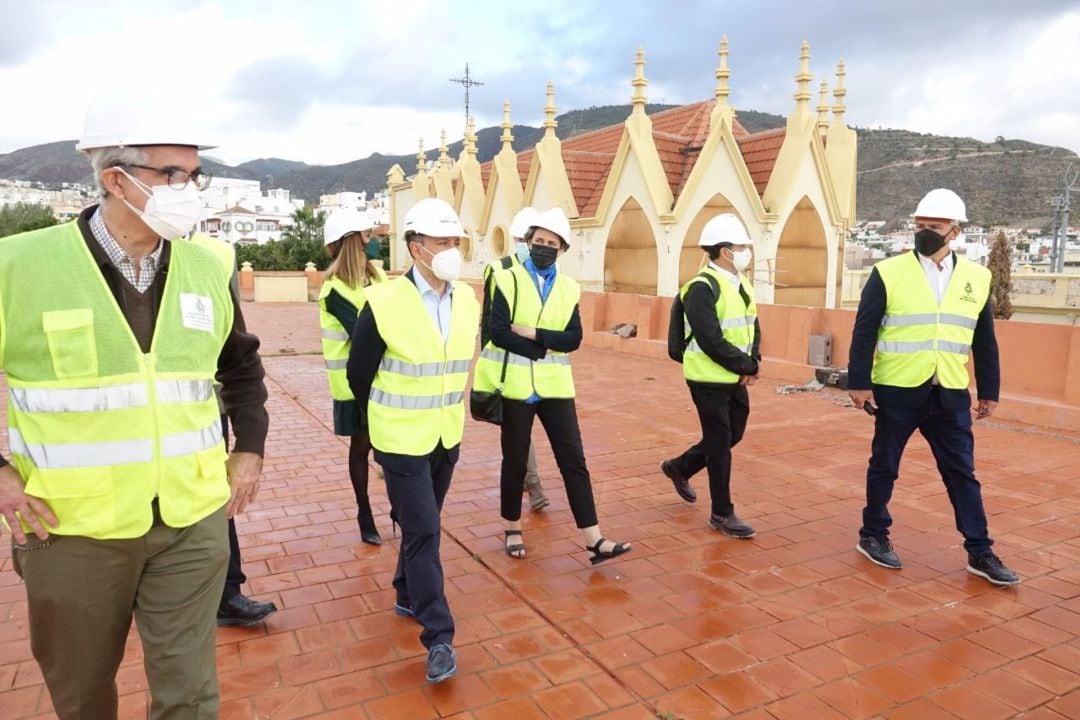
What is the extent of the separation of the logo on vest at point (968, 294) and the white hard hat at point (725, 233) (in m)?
1.24

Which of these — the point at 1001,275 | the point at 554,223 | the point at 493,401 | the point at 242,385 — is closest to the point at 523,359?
the point at 493,401

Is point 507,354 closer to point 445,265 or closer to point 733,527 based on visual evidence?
point 445,265

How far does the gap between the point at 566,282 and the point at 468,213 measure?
20.1 metres

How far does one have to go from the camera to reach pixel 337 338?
4629mm

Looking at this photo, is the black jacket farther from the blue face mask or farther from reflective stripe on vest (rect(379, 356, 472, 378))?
the blue face mask

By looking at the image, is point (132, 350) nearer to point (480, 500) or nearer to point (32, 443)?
A: point (32, 443)

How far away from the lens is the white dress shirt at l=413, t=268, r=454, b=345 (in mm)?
3520

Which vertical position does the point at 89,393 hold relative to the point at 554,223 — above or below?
below

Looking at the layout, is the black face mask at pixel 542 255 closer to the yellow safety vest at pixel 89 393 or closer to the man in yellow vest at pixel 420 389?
the man in yellow vest at pixel 420 389

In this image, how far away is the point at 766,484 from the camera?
6219 millimetres

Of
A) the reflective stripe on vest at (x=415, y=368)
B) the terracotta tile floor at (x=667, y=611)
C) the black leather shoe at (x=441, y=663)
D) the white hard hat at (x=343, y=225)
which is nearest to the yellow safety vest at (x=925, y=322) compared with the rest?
the terracotta tile floor at (x=667, y=611)

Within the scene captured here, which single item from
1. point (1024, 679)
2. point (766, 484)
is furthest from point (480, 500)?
point (1024, 679)

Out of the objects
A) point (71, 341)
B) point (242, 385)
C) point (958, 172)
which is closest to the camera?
point (71, 341)

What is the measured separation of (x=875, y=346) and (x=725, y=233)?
1137 millimetres
